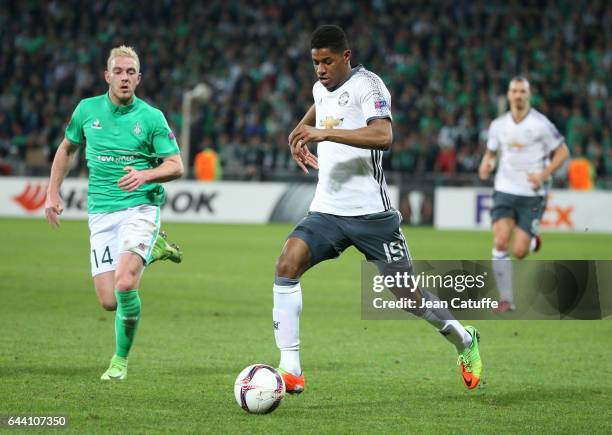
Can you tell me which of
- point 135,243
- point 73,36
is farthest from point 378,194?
point 73,36

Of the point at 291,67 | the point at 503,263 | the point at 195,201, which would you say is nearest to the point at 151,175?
the point at 503,263

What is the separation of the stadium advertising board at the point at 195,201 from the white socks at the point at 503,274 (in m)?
14.1

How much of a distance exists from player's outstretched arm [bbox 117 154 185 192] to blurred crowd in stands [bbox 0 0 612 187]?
18520 millimetres

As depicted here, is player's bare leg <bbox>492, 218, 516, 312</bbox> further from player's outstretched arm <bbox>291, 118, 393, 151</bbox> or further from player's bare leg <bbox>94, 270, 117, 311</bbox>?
player's outstretched arm <bbox>291, 118, 393, 151</bbox>

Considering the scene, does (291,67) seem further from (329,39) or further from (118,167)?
(329,39)

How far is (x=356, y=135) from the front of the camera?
21.7ft

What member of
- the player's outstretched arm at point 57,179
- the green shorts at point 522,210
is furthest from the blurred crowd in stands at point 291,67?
the player's outstretched arm at point 57,179

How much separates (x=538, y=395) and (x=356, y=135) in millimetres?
2129

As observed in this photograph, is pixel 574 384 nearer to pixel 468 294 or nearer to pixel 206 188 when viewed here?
pixel 468 294

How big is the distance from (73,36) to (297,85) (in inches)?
313

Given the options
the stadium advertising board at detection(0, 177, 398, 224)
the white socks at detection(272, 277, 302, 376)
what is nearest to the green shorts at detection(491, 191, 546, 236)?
the white socks at detection(272, 277, 302, 376)

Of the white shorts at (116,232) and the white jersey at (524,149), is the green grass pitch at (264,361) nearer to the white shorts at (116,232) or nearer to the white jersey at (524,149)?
the white shorts at (116,232)

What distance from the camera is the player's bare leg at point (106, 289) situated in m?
7.75

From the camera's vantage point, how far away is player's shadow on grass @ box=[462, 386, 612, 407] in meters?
6.96
